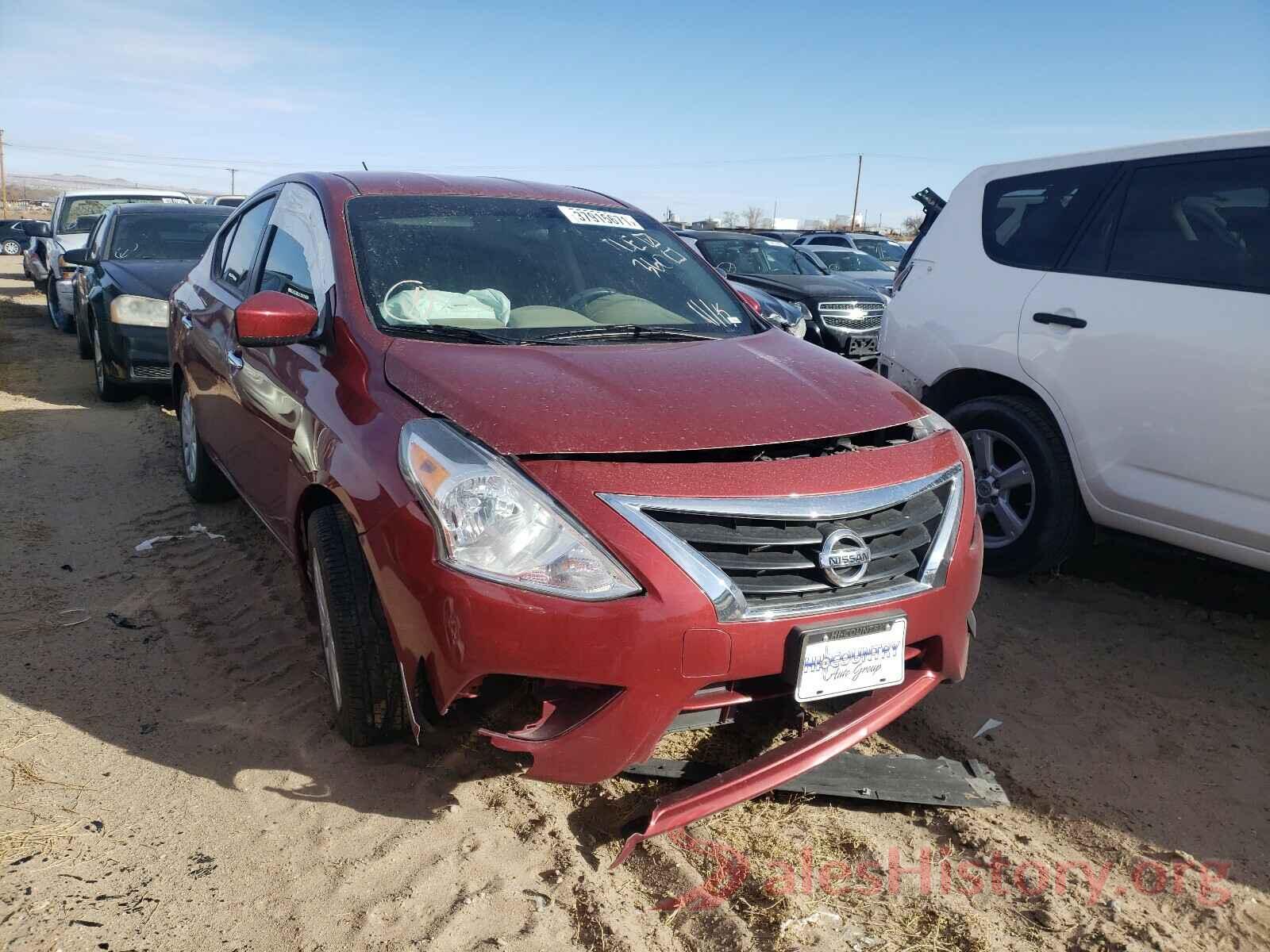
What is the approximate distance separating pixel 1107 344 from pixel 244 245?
366 centimetres

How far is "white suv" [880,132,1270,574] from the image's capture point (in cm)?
343

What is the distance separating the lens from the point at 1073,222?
4137 millimetres

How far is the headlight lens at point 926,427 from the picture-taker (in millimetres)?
2736

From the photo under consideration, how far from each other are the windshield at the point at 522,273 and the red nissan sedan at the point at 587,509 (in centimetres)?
1

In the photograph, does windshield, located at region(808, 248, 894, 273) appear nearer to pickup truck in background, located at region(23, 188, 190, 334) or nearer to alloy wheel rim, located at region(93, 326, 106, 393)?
pickup truck in background, located at region(23, 188, 190, 334)

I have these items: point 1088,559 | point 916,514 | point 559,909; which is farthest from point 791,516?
point 1088,559

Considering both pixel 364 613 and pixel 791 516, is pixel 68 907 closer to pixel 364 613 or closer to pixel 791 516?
pixel 364 613

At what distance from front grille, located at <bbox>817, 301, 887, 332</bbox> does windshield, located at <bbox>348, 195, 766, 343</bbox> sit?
257 inches

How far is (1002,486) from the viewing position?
433 cm

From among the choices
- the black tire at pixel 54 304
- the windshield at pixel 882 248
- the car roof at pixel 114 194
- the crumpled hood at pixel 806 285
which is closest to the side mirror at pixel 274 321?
the crumpled hood at pixel 806 285

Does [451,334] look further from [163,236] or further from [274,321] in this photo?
[163,236]

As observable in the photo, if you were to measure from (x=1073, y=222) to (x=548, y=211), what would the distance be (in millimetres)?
2267

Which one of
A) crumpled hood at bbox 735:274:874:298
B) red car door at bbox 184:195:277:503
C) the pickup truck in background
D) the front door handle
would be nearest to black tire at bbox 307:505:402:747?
red car door at bbox 184:195:277:503

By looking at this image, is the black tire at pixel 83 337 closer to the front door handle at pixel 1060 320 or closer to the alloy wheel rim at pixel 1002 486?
the alloy wheel rim at pixel 1002 486
